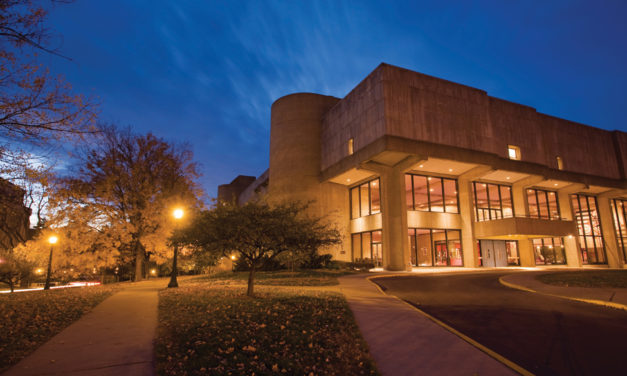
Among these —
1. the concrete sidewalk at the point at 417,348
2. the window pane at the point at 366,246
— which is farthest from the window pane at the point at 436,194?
the concrete sidewalk at the point at 417,348

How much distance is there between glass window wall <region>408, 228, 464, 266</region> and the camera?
32.8 meters

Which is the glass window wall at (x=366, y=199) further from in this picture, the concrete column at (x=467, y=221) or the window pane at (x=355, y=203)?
the concrete column at (x=467, y=221)

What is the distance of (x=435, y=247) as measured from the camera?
33500 millimetres

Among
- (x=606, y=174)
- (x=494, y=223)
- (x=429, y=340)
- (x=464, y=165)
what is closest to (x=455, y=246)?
(x=494, y=223)

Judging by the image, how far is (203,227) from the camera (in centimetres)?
1187

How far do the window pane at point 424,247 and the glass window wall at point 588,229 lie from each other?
72.8 ft

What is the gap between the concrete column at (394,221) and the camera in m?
29.3

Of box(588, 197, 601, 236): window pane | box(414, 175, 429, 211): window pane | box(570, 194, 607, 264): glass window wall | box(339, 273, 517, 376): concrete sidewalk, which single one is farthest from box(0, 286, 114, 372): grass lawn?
box(588, 197, 601, 236): window pane

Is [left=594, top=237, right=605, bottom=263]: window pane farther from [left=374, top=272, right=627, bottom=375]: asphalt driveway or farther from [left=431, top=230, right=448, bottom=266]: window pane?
[left=374, top=272, right=627, bottom=375]: asphalt driveway

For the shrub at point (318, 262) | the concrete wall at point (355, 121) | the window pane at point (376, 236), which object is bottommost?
the shrub at point (318, 262)

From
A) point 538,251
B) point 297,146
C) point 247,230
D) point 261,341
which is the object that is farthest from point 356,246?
point 261,341

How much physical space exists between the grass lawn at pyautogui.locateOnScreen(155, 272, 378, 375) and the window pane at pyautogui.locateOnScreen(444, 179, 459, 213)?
27.6 metres

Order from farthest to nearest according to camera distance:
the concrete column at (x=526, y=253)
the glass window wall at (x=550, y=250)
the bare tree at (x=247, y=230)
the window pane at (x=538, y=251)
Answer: the glass window wall at (x=550, y=250) → the window pane at (x=538, y=251) → the concrete column at (x=526, y=253) → the bare tree at (x=247, y=230)

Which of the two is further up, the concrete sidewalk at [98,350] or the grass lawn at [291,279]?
the concrete sidewalk at [98,350]
